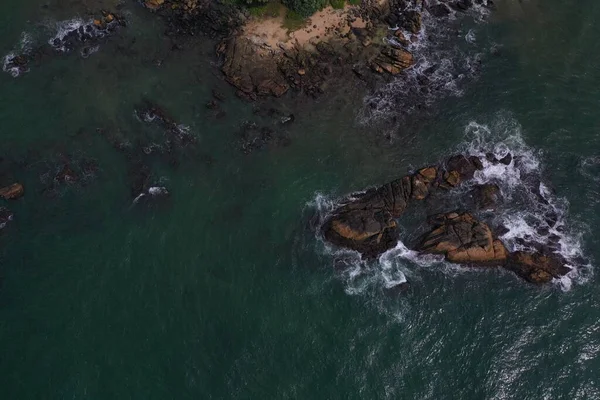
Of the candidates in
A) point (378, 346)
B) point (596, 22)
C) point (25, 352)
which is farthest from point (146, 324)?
point (596, 22)

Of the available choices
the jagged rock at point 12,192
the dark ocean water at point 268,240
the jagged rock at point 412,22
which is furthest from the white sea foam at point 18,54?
the jagged rock at point 412,22

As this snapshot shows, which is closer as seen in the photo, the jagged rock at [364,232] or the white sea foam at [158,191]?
the jagged rock at [364,232]

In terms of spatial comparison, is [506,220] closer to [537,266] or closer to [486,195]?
[486,195]

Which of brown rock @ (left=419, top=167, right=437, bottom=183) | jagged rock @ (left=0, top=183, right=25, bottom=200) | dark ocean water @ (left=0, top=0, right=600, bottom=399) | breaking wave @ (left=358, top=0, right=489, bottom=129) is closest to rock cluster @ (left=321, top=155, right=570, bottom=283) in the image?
brown rock @ (left=419, top=167, right=437, bottom=183)

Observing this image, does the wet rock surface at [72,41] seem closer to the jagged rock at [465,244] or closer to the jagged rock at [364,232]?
the jagged rock at [364,232]

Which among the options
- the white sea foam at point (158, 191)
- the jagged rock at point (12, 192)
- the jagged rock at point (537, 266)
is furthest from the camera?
the white sea foam at point (158, 191)

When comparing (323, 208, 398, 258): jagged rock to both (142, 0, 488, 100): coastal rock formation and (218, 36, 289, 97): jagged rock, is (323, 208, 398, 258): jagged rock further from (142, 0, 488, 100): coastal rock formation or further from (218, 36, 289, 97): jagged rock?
(218, 36, 289, 97): jagged rock

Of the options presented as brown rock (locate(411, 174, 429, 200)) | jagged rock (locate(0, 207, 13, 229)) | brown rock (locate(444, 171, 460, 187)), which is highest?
brown rock (locate(444, 171, 460, 187))
